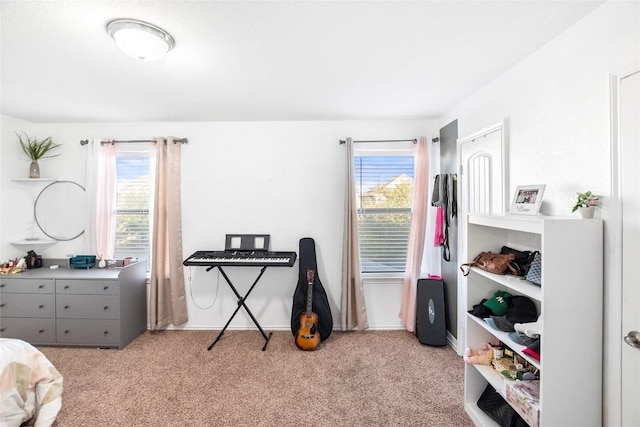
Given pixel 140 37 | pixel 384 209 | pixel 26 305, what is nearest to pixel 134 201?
pixel 26 305

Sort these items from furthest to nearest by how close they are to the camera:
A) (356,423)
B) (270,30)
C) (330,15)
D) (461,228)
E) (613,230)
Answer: (461,228) → (356,423) → (270,30) → (330,15) → (613,230)

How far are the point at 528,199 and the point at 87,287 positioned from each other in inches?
151

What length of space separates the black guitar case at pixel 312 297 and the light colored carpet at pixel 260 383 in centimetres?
18

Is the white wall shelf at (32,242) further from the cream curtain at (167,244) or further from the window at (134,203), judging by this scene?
the cream curtain at (167,244)

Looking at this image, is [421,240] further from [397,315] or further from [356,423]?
[356,423]

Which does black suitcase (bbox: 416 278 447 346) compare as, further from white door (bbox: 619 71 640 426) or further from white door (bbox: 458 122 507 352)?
white door (bbox: 619 71 640 426)

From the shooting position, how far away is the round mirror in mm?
3270

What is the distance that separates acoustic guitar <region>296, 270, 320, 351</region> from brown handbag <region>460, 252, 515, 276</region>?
1.54m

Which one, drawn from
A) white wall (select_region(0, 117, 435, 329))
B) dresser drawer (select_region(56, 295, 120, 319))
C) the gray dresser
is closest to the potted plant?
white wall (select_region(0, 117, 435, 329))

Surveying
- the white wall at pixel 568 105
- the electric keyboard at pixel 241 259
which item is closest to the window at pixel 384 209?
the electric keyboard at pixel 241 259

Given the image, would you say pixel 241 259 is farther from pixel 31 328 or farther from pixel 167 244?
pixel 31 328

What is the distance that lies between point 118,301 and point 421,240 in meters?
3.20

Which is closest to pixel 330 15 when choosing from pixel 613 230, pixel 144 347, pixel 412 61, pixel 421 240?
pixel 412 61

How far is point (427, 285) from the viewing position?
2.90 meters
